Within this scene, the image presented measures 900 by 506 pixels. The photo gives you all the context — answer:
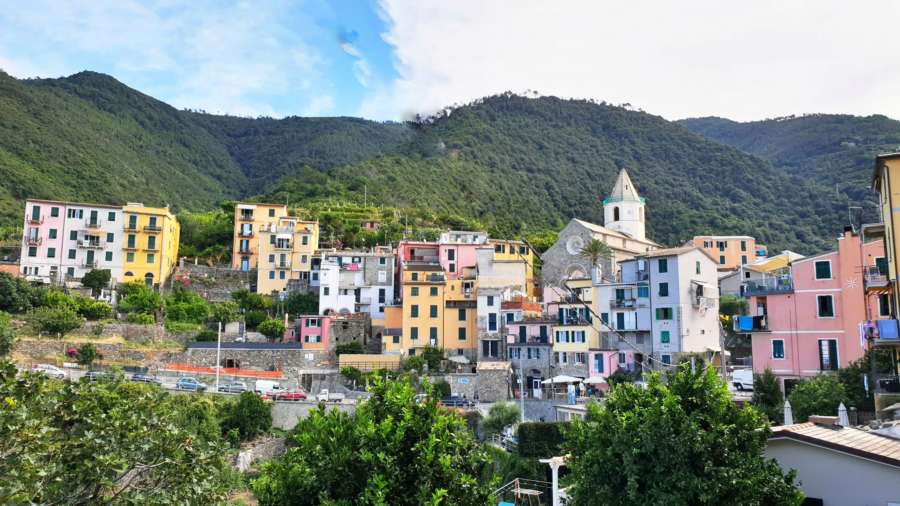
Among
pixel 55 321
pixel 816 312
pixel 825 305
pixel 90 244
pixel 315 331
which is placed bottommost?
pixel 315 331

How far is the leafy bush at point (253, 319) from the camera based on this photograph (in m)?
59.9

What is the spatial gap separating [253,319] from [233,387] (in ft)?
42.4

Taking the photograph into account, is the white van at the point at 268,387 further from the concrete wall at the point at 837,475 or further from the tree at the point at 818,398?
the concrete wall at the point at 837,475

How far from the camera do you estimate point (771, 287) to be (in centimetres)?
4141

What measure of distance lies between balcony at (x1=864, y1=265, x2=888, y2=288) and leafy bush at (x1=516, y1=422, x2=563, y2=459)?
52.2 feet

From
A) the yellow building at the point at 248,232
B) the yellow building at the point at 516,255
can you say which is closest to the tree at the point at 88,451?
the yellow building at the point at 516,255

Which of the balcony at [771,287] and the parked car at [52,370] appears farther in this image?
the parked car at [52,370]

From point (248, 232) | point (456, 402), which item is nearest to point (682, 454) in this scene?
point (456, 402)

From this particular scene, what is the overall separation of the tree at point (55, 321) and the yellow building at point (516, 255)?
116 feet

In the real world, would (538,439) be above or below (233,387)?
below

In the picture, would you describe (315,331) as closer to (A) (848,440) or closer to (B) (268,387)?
(B) (268,387)

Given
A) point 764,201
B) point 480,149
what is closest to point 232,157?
point 480,149

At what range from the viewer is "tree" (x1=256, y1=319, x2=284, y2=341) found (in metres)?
58.4

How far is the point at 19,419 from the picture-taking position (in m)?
11.3
